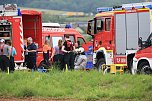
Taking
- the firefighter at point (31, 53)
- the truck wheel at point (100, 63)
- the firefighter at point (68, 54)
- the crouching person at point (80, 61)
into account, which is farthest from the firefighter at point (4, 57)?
the truck wheel at point (100, 63)

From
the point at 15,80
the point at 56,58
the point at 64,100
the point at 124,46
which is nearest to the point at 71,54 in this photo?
the point at 56,58

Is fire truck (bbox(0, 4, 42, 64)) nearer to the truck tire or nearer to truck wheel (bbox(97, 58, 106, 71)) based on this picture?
truck wheel (bbox(97, 58, 106, 71))

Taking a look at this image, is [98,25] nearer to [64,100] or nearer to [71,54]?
[71,54]

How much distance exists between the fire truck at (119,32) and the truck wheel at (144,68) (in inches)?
69.8

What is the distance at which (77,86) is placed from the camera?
52.1 ft

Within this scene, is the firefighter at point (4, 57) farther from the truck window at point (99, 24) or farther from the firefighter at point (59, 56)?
the truck window at point (99, 24)

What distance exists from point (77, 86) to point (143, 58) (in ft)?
15.6

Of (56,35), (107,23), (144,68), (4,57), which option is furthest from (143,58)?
(56,35)

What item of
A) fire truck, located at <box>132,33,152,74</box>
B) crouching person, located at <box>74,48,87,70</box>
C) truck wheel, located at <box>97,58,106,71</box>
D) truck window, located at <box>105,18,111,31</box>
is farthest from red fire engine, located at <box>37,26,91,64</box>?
fire truck, located at <box>132,33,152,74</box>

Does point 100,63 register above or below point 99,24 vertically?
below

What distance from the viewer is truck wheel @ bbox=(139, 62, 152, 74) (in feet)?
64.2

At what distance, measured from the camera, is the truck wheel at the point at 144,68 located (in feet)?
64.2

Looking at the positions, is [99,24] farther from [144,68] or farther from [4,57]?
[4,57]

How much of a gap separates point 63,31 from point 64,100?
1395 cm
